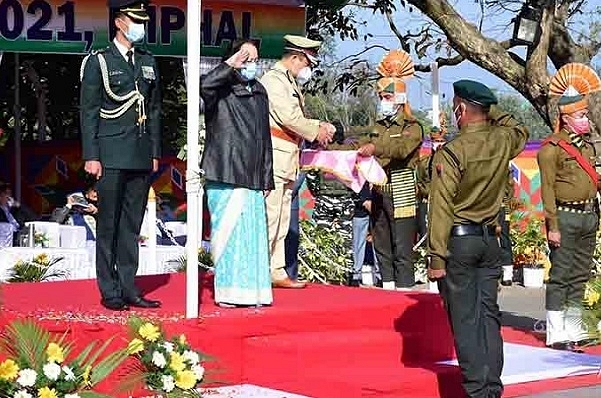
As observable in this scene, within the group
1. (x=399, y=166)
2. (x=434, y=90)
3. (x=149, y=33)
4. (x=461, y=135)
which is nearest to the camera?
(x=461, y=135)

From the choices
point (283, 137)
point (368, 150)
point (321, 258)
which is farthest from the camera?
point (321, 258)

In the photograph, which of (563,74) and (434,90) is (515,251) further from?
(563,74)

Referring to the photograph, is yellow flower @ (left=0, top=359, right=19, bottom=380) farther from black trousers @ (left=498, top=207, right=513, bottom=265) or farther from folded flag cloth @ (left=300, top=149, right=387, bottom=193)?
black trousers @ (left=498, top=207, right=513, bottom=265)

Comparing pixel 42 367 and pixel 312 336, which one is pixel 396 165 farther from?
pixel 42 367

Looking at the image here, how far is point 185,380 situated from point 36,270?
531 cm

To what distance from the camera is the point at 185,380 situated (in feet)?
18.3

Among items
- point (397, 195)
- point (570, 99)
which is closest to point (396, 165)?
point (397, 195)

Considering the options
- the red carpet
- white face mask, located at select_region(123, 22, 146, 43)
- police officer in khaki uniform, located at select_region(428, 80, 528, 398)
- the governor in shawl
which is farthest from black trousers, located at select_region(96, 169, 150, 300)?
police officer in khaki uniform, located at select_region(428, 80, 528, 398)

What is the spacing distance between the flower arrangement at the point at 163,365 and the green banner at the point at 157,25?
630 centimetres

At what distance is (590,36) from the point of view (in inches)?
717

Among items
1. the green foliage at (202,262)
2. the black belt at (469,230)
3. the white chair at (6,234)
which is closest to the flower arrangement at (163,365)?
the black belt at (469,230)

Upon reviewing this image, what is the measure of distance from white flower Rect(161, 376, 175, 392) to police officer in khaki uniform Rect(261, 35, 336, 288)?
3145 mm

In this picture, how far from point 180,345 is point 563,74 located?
419 centimetres

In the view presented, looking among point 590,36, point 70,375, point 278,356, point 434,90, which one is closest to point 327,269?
point 434,90
